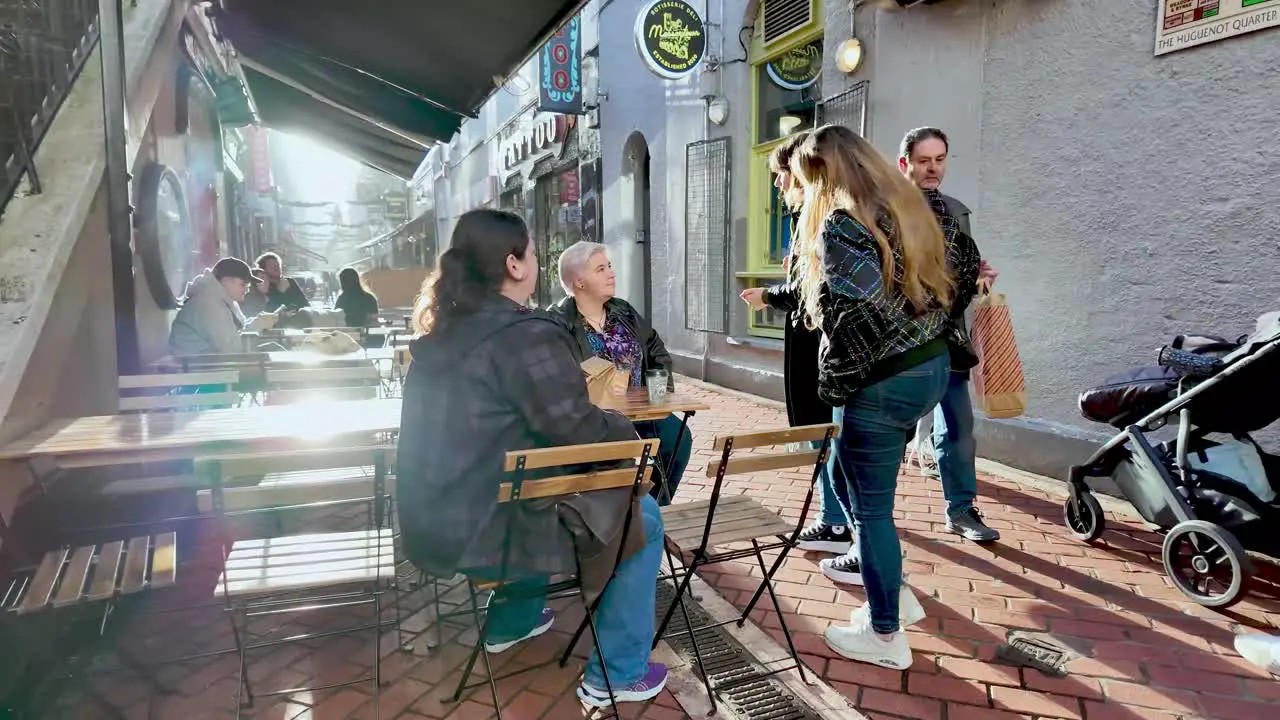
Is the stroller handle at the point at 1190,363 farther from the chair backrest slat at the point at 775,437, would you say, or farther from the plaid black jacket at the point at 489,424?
the plaid black jacket at the point at 489,424

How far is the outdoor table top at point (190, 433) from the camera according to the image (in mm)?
2436

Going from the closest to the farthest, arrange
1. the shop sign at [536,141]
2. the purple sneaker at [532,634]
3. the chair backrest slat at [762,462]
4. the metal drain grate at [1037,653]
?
the chair backrest slat at [762,462] → the metal drain grate at [1037,653] → the purple sneaker at [532,634] → the shop sign at [536,141]

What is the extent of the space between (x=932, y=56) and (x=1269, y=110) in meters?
2.28

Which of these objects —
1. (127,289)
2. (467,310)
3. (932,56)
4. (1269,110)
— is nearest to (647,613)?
(467,310)

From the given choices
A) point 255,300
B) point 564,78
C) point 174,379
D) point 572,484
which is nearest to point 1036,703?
point 572,484

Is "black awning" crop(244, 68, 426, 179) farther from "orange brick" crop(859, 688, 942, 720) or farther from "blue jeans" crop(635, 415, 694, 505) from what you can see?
"orange brick" crop(859, 688, 942, 720)

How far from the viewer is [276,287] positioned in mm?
8867

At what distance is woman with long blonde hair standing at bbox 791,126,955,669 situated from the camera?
2.25 metres

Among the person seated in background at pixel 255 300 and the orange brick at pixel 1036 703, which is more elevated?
the person seated in background at pixel 255 300

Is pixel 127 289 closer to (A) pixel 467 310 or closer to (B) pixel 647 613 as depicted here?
(A) pixel 467 310

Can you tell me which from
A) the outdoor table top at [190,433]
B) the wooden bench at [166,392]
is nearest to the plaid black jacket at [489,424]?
the outdoor table top at [190,433]

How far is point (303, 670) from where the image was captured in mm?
2576

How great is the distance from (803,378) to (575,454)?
173 cm

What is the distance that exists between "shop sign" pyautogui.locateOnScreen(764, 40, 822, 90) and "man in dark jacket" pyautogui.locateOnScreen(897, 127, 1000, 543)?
4210 millimetres
